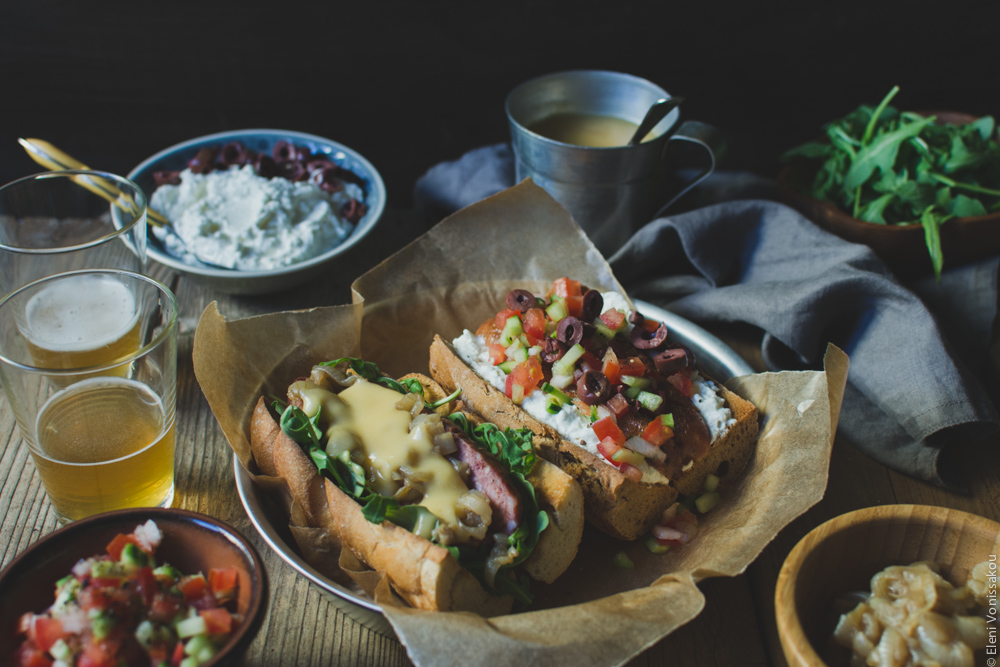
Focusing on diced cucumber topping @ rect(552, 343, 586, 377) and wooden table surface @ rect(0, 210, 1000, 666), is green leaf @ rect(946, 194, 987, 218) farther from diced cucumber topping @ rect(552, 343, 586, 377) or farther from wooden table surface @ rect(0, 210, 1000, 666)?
diced cucumber topping @ rect(552, 343, 586, 377)

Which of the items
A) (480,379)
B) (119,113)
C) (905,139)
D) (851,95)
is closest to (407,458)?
(480,379)

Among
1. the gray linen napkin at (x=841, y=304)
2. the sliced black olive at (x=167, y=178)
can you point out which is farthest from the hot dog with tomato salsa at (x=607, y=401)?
the sliced black olive at (x=167, y=178)

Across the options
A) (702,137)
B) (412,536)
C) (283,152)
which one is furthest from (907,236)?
(283,152)

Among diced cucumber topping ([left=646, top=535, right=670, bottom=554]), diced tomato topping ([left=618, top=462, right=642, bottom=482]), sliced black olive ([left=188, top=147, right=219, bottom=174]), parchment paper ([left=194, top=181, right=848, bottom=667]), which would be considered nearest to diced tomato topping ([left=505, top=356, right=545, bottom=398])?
diced tomato topping ([left=618, top=462, right=642, bottom=482])

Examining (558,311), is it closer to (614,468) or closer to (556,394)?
(556,394)

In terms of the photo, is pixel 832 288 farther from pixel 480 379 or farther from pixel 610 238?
pixel 480 379

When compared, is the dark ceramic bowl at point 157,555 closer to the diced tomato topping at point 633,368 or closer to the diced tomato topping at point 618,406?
the diced tomato topping at point 618,406
